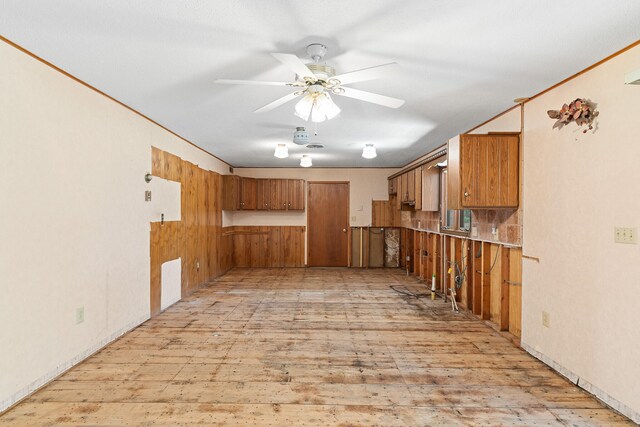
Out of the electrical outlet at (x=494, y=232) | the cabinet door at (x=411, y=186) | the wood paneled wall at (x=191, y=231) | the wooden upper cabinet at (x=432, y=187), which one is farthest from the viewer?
the cabinet door at (x=411, y=186)

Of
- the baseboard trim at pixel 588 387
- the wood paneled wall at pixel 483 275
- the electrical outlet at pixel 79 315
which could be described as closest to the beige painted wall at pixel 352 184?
the wood paneled wall at pixel 483 275

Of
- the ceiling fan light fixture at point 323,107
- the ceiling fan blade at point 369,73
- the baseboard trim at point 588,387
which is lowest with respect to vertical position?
the baseboard trim at point 588,387

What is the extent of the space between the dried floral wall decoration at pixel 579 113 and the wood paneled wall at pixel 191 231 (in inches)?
156

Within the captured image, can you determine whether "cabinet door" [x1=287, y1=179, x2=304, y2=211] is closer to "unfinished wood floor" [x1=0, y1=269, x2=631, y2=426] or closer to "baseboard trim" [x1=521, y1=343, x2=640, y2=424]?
"unfinished wood floor" [x1=0, y1=269, x2=631, y2=426]

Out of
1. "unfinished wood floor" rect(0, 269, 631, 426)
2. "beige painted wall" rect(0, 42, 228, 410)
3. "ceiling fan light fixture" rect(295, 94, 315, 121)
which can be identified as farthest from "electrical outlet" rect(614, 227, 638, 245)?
"beige painted wall" rect(0, 42, 228, 410)

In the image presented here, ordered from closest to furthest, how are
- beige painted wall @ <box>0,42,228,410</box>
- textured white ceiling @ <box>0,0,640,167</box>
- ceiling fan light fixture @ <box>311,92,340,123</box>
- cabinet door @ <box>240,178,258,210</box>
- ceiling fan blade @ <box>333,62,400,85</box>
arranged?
textured white ceiling @ <box>0,0,640,167</box> < ceiling fan blade @ <box>333,62,400,85</box> < beige painted wall @ <box>0,42,228,410</box> < ceiling fan light fixture @ <box>311,92,340,123</box> < cabinet door @ <box>240,178,258,210</box>

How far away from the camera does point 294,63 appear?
2014 mm

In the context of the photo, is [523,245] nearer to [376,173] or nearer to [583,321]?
[583,321]

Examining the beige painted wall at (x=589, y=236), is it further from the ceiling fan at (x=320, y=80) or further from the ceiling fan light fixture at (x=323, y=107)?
the ceiling fan light fixture at (x=323, y=107)

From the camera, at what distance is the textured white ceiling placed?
1.82 metres

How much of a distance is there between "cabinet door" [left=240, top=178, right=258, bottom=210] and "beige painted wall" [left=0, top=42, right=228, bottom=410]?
3.83m

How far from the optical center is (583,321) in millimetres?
2549

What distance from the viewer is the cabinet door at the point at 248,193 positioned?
764 cm

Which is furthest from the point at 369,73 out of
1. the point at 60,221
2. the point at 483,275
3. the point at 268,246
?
the point at 268,246
